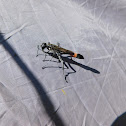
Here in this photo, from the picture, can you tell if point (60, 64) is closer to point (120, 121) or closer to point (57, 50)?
point (57, 50)

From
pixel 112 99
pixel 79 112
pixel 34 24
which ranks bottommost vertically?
pixel 112 99

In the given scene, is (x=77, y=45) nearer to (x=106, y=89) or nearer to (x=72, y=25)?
(x=72, y=25)

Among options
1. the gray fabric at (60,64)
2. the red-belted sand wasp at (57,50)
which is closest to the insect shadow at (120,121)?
the gray fabric at (60,64)

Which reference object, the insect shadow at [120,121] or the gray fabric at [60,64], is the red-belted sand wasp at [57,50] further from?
the insect shadow at [120,121]

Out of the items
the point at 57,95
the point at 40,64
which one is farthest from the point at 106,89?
the point at 40,64

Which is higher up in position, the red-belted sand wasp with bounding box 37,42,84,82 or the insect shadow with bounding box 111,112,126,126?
the red-belted sand wasp with bounding box 37,42,84,82

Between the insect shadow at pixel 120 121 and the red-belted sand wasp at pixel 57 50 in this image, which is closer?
the insect shadow at pixel 120 121

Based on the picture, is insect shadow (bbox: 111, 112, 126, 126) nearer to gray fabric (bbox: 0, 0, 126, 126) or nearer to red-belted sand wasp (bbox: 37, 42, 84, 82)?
gray fabric (bbox: 0, 0, 126, 126)

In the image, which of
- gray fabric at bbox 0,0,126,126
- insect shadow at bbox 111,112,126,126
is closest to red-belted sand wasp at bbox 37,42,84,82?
gray fabric at bbox 0,0,126,126
